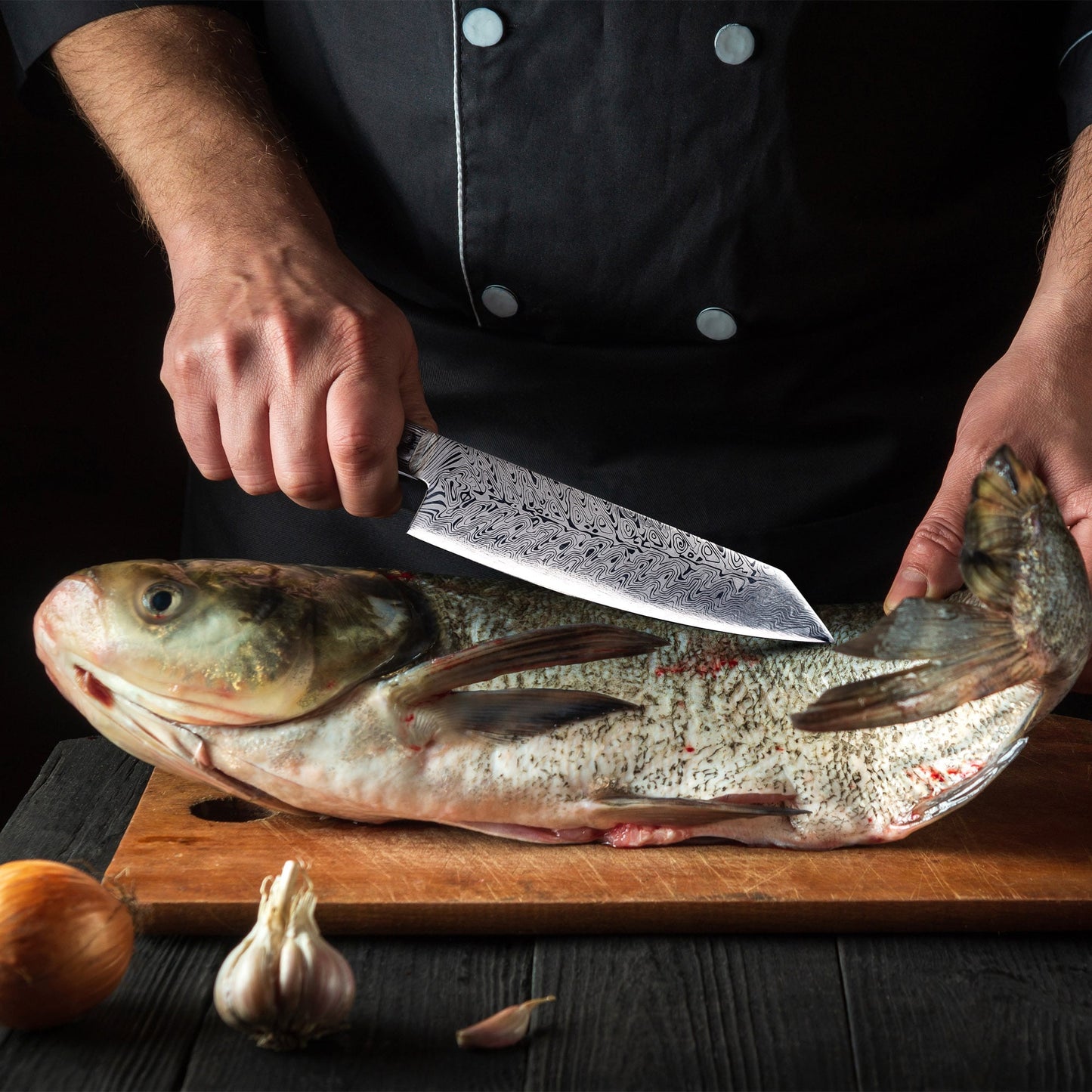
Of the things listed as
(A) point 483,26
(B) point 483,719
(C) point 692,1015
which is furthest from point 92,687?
(A) point 483,26

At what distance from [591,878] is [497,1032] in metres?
0.22

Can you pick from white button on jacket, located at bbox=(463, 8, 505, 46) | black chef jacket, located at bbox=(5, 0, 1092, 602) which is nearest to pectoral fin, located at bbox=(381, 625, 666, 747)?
black chef jacket, located at bbox=(5, 0, 1092, 602)

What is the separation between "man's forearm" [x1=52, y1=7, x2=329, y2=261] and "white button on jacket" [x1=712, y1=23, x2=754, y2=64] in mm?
506

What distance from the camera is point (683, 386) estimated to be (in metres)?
1.54

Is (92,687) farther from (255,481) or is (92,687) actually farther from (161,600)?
(255,481)

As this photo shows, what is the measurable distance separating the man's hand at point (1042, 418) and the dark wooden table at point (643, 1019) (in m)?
0.35

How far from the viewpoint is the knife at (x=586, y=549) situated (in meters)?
1.21

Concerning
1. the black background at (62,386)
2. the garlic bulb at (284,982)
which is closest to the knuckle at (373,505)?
the garlic bulb at (284,982)

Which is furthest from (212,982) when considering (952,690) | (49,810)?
(952,690)

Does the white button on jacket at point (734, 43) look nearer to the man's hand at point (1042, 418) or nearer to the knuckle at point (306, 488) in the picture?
the man's hand at point (1042, 418)

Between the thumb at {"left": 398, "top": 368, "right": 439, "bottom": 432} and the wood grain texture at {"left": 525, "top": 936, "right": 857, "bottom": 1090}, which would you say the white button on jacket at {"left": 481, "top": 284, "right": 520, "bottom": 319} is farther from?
the wood grain texture at {"left": 525, "top": 936, "right": 857, "bottom": 1090}

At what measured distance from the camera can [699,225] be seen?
1.44 m

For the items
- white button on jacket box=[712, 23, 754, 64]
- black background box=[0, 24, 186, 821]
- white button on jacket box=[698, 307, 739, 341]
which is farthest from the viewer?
black background box=[0, 24, 186, 821]

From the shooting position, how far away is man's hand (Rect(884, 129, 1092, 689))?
1.17 metres
